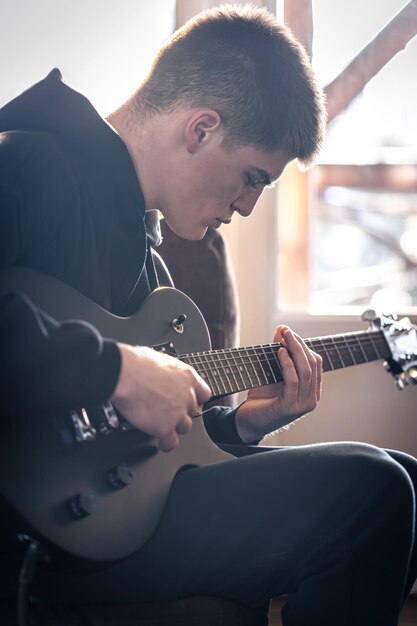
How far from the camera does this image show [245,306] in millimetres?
2020

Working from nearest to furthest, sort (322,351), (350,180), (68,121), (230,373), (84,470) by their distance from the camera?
(84,470), (68,121), (230,373), (322,351), (350,180)

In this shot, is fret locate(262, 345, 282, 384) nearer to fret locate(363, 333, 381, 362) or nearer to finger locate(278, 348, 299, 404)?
finger locate(278, 348, 299, 404)

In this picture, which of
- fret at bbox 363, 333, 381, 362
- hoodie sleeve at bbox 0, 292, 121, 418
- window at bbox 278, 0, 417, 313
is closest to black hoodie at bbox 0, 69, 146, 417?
hoodie sleeve at bbox 0, 292, 121, 418

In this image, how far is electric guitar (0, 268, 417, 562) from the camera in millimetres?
838

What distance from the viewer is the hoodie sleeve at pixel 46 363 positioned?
0.79m

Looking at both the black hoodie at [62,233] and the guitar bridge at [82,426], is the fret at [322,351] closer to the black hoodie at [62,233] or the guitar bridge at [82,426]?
the black hoodie at [62,233]

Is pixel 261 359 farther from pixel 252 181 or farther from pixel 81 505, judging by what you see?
pixel 81 505

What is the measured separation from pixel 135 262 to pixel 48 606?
45 cm

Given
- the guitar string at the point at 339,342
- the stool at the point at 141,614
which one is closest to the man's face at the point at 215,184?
the guitar string at the point at 339,342

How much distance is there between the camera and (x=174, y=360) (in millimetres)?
940

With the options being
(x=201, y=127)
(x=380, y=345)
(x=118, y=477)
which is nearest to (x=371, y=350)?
(x=380, y=345)

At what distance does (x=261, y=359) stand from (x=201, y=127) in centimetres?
35

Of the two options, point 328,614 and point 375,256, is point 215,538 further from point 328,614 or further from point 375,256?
point 375,256

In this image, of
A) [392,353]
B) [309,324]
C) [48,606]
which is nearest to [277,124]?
[392,353]
